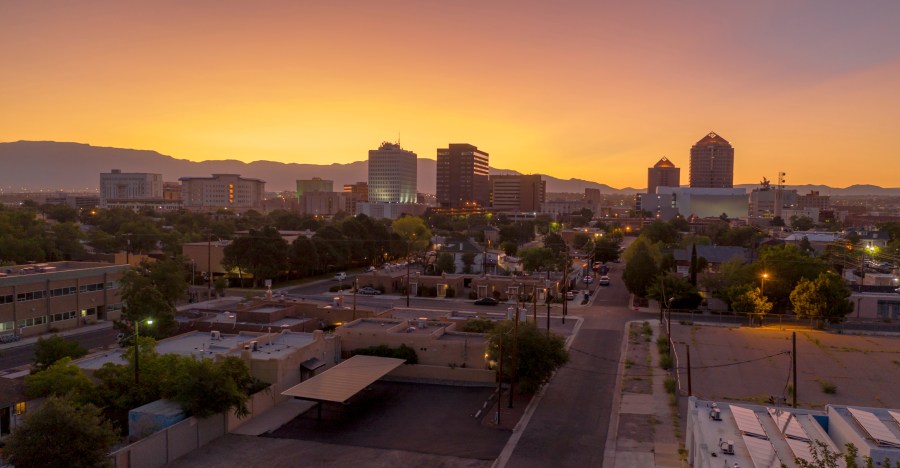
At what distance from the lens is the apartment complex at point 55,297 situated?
39.3 m

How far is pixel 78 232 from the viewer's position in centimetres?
7800

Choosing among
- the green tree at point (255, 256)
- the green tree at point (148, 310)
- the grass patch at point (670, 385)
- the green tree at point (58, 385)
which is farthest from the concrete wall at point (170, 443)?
the green tree at point (255, 256)

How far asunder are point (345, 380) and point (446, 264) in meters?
42.4

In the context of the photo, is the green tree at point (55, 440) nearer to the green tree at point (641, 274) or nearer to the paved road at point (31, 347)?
the paved road at point (31, 347)

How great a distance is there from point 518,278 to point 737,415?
125 feet

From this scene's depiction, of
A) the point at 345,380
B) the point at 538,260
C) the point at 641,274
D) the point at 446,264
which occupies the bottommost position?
the point at 345,380

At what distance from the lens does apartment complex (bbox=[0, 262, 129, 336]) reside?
129 feet

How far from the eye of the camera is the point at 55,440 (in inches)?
633

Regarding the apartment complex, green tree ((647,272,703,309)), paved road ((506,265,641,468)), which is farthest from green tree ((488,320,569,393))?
the apartment complex

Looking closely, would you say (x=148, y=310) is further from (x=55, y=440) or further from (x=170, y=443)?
(x=55, y=440)

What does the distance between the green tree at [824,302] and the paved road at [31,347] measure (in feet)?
145

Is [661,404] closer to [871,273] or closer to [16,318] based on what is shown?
[16,318]

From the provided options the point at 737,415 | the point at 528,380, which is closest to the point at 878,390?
the point at 737,415

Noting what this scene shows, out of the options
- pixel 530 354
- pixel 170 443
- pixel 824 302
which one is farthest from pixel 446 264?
pixel 170 443
